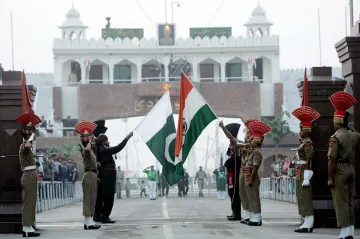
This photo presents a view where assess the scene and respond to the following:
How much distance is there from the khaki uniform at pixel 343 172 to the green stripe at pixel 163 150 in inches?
212

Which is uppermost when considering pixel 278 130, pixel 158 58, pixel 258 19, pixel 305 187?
pixel 258 19

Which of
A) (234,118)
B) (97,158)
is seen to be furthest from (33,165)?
(234,118)

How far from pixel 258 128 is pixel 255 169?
2.36 ft

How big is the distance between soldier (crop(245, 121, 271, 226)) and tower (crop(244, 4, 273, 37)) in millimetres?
84964

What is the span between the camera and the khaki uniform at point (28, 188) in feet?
55.4

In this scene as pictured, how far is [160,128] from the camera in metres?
20.6

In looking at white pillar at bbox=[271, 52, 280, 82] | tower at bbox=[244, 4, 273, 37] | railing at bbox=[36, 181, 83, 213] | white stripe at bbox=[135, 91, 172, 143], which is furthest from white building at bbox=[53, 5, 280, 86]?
white stripe at bbox=[135, 91, 172, 143]

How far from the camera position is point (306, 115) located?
1725 centimetres

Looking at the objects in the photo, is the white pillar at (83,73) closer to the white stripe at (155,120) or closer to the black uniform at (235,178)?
the white stripe at (155,120)

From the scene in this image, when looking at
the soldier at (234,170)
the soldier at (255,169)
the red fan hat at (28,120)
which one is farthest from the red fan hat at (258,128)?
the red fan hat at (28,120)

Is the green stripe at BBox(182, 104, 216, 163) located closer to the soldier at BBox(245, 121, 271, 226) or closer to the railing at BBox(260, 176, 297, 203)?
the soldier at BBox(245, 121, 271, 226)

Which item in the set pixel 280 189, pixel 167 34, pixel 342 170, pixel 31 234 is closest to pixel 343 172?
pixel 342 170

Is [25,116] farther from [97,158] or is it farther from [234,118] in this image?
[234,118]

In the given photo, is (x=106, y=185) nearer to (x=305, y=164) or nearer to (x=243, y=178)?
(x=243, y=178)
